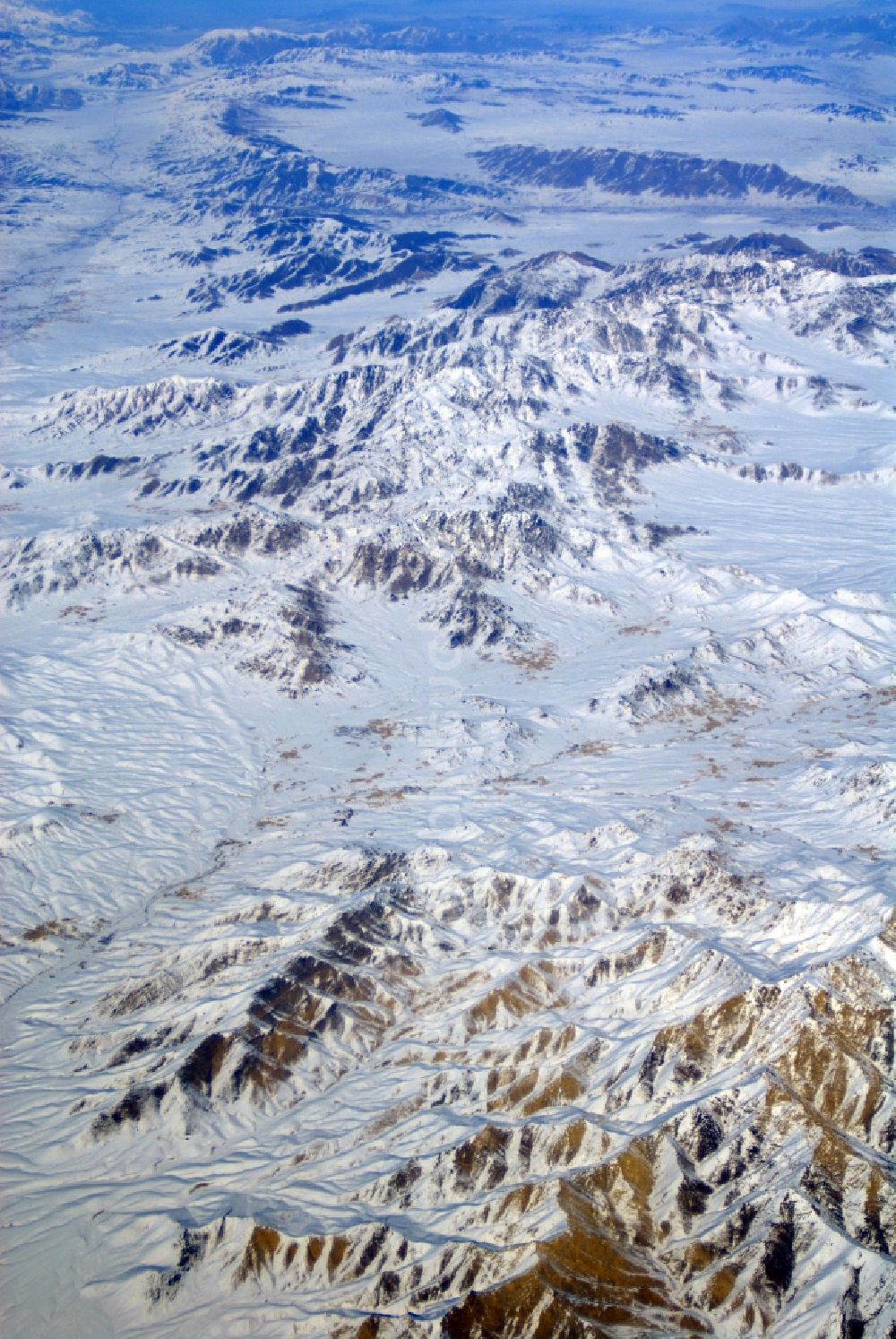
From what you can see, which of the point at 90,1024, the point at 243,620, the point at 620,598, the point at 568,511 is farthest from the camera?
the point at 568,511

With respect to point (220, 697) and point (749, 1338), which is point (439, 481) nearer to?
point (220, 697)

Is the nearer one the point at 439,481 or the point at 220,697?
the point at 220,697

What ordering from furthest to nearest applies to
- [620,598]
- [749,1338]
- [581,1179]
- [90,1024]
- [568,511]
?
[568,511], [620,598], [90,1024], [581,1179], [749,1338]

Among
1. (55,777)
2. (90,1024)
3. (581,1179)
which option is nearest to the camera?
(581,1179)

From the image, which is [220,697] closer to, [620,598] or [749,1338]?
[620,598]

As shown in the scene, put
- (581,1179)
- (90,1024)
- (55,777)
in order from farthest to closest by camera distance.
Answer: (55,777), (90,1024), (581,1179)

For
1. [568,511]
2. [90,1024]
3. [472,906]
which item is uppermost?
[568,511]

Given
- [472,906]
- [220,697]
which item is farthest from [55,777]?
[472,906]

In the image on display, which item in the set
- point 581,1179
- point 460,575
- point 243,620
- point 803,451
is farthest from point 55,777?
point 803,451

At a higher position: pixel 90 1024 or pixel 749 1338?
pixel 749 1338
